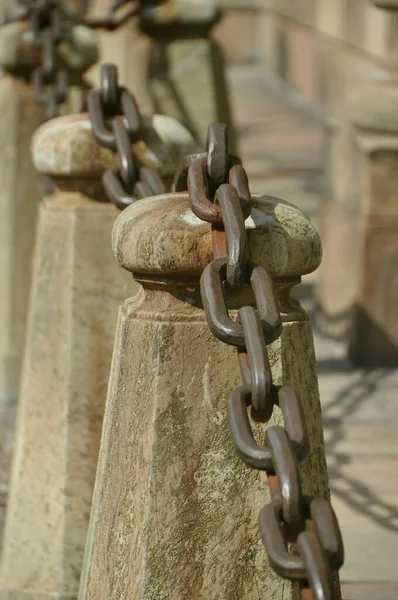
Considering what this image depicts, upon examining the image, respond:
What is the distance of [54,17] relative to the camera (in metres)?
4.91

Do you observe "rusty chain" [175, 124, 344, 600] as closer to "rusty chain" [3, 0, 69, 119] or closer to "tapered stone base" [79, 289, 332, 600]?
"tapered stone base" [79, 289, 332, 600]

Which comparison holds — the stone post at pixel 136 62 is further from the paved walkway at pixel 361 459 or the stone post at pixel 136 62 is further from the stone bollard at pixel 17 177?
the paved walkway at pixel 361 459

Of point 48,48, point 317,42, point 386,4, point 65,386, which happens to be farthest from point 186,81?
point 317,42

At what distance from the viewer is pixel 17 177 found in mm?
6094

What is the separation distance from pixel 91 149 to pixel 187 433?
3.76 feet

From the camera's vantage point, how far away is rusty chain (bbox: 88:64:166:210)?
2.88m

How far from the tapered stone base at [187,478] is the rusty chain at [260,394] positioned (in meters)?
0.14

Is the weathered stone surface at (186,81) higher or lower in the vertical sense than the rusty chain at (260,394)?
lower

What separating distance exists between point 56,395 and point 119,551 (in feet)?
3.32

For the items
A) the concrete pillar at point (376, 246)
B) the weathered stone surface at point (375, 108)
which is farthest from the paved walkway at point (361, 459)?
the weathered stone surface at point (375, 108)

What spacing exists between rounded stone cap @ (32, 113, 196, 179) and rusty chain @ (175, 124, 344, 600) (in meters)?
0.95

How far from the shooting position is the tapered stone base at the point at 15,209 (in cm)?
602

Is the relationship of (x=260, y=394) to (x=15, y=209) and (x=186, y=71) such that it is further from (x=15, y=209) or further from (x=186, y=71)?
(x=186, y=71)

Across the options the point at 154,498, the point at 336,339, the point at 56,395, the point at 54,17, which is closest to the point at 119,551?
the point at 154,498
